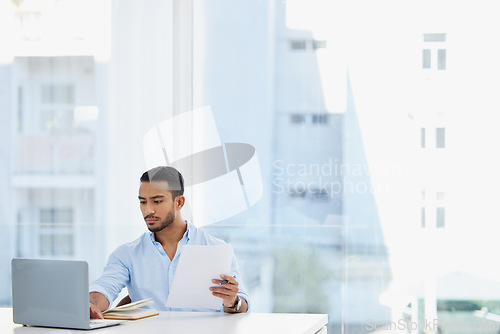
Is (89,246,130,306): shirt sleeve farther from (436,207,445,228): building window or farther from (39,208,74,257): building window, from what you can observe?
(436,207,445,228): building window

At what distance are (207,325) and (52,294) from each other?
1.63 feet

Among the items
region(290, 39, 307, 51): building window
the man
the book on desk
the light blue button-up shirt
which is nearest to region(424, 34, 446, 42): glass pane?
region(290, 39, 307, 51): building window

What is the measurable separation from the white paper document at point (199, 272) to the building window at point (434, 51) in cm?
202

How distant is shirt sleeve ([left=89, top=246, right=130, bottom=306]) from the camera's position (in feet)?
8.41

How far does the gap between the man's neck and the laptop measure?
623 mm

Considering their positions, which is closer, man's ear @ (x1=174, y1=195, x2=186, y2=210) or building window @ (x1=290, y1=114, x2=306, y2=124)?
man's ear @ (x1=174, y1=195, x2=186, y2=210)

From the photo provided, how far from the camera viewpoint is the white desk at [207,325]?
2104mm

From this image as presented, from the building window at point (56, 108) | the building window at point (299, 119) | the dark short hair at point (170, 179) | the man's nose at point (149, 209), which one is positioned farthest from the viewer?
the building window at point (56, 108)

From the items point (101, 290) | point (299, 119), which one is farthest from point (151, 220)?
point (299, 119)

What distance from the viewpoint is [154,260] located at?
273 cm

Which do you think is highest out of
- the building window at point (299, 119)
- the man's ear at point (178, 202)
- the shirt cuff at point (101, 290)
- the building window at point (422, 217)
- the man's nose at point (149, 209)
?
the building window at point (299, 119)

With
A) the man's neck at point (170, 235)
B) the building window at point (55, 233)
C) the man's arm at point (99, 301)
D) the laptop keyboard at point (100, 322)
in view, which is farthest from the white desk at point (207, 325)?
the building window at point (55, 233)

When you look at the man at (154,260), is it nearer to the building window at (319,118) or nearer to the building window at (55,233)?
the building window at (319,118)

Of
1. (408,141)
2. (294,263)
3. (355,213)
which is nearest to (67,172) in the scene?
(294,263)
